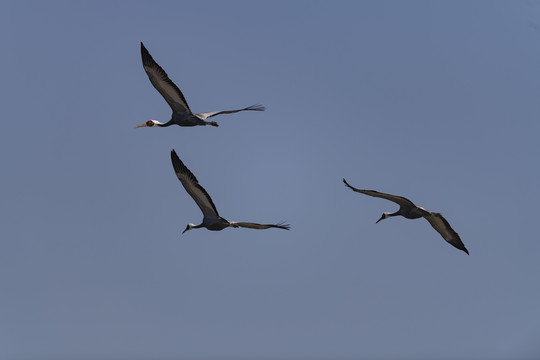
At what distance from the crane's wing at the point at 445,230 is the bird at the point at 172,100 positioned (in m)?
10.1

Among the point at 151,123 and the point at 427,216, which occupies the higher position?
the point at 151,123

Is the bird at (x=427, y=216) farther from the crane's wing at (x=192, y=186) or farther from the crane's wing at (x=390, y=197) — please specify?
the crane's wing at (x=192, y=186)

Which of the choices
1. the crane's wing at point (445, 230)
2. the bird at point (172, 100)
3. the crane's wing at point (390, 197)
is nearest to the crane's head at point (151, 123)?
the bird at point (172, 100)

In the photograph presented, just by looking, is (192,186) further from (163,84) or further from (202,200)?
(163,84)

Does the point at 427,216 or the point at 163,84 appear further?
the point at 427,216

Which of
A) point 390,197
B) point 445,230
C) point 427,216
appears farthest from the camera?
point 445,230

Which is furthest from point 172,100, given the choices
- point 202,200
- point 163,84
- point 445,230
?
point 445,230

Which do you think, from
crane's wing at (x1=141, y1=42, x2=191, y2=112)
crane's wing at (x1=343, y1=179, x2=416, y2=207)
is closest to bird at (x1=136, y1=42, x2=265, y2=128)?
crane's wing at (x1=141, y1=42, x2=191, y2=112)

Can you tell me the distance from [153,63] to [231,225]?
857cm

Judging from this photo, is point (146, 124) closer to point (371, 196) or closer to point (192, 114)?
point (192, 114)

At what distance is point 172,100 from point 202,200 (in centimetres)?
507

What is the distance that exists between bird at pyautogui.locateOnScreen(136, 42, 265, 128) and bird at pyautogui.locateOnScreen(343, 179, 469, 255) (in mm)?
8007

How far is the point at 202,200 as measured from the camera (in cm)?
4559

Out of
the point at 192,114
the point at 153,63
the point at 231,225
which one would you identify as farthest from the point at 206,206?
the point at 153,63
